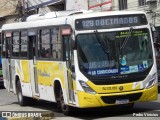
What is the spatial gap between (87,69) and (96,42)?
0.73 m

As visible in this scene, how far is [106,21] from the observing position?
1272cm

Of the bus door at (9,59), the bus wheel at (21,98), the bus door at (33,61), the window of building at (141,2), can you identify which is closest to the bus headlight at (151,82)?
the bus door at (33,61)

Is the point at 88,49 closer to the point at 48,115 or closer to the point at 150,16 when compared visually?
the point at 48,115

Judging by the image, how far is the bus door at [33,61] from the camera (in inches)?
619

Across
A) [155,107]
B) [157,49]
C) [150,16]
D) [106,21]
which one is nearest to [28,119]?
[106,21]

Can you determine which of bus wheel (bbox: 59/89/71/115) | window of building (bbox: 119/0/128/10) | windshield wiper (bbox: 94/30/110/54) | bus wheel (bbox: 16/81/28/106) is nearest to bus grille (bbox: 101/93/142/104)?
windshield wiper (bbox: 94/30/110/54)

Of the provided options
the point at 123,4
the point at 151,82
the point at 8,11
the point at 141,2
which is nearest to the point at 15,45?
the point at 151,82

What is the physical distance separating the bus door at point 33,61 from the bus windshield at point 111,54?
3.48 metres

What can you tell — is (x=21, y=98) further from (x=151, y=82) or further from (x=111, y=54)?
(x=151, y=82)

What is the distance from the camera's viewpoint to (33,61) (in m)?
15.8

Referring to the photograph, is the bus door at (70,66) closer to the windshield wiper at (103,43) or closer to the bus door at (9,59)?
the windshield wiper at (103,43)

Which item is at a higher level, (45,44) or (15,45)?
(45,44)

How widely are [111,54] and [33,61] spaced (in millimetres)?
4043

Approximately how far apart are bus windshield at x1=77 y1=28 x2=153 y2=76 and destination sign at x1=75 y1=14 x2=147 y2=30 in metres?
0.19
